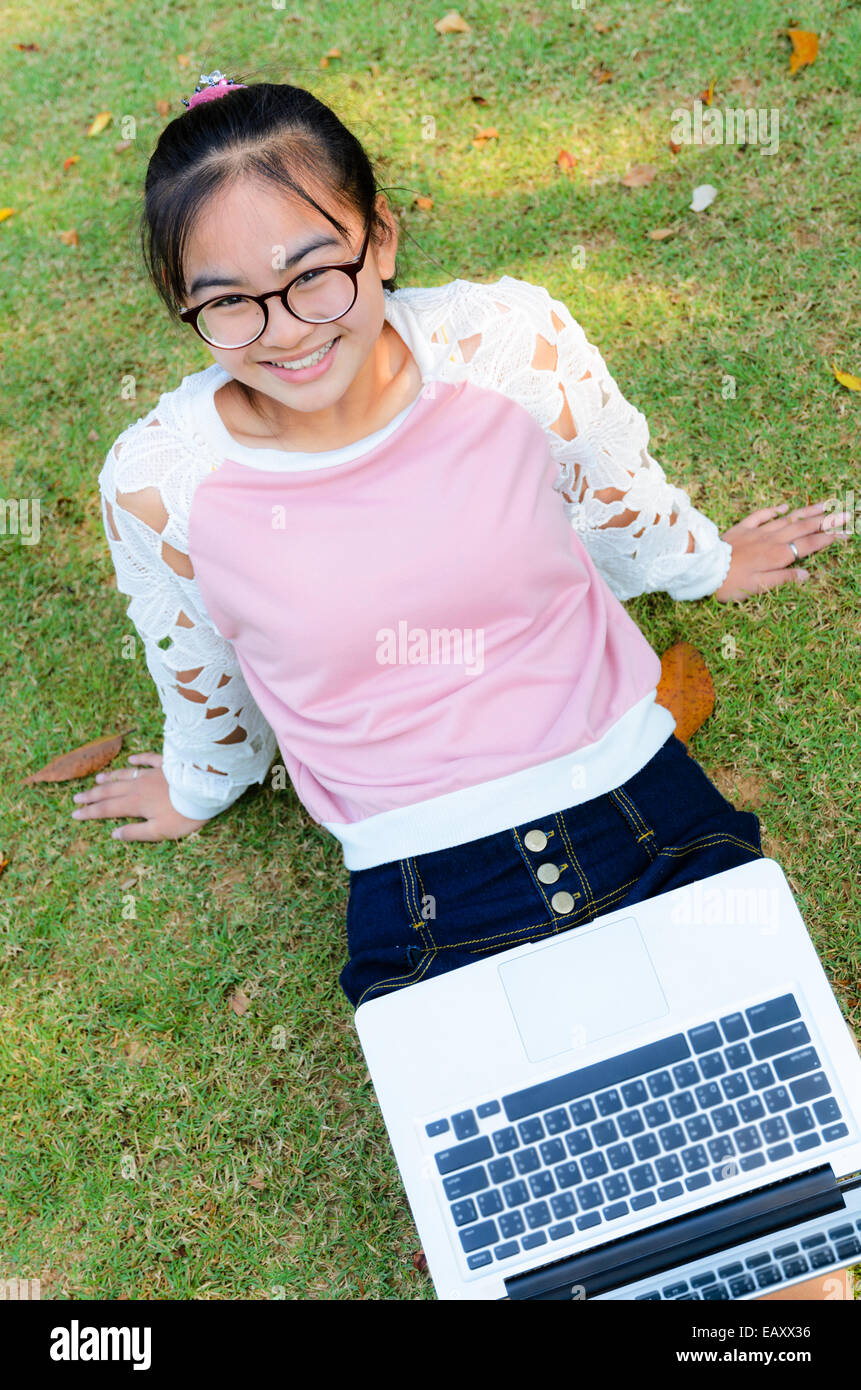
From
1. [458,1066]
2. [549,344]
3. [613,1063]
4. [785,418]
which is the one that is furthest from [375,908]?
[785,418]

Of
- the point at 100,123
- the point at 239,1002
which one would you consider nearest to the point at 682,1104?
the point at 239,1002

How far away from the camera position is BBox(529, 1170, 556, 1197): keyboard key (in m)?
1.81

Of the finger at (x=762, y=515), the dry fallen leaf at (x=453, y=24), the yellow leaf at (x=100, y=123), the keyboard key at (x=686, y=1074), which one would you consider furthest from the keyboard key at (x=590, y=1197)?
the yellow leaf at (x=100, y=123)

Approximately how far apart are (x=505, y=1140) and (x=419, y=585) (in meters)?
0.95

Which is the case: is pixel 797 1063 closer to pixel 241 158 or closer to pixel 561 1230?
pixel 561 1230

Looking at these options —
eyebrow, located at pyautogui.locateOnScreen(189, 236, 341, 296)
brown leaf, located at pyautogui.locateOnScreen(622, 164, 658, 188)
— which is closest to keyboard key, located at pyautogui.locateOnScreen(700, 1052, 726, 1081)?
eyebrow, located at pyautogui.locateOnScreen(189, 236, 341, 296)

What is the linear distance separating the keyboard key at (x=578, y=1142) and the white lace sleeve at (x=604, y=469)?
47.2 inches

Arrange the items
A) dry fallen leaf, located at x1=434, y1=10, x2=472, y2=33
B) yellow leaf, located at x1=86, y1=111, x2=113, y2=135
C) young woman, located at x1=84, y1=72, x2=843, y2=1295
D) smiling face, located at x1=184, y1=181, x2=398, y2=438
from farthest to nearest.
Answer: yellow leaf, located at x1=86, y1=111, x2=113, y2=135 < dry fallen leaf, located at x1=434, y1=10, x2=472, y2=33 < young woman, located at x1=84, y1=72, x2=843, y2=1295 < smiling face, located at x1=184, y1=181, x2=398, y2=438

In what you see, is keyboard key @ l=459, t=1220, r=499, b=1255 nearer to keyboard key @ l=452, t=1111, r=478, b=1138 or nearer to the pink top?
keyboard key @ l=452, t=1111, r=478, b=1138

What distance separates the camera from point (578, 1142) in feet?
5.96

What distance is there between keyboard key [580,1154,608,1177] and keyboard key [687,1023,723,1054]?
24 cm

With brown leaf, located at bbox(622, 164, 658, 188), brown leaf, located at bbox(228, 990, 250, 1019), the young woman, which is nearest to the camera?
the young woman

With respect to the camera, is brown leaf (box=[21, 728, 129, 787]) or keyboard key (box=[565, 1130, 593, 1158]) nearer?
keyboard key (box=[565, 1130, 593, 1158])

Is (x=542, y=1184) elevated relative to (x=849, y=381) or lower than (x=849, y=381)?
lower
